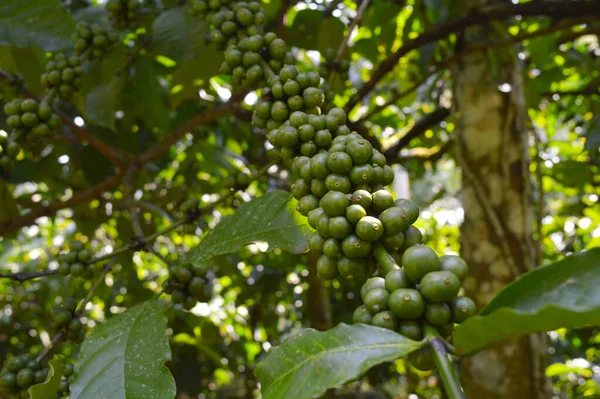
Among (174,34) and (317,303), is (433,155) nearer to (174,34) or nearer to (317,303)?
(317,303)

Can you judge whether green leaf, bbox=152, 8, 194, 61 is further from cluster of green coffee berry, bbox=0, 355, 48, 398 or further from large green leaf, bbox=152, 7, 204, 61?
cluster of green coffee berry, bbox=0, 355, 48, 398

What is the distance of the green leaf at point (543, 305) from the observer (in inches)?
21.6

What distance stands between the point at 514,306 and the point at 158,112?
1.66m

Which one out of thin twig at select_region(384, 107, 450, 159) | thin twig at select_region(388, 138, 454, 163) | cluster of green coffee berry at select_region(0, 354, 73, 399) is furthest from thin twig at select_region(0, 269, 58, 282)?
thin twig at select_region(388, 138, 454, 163)

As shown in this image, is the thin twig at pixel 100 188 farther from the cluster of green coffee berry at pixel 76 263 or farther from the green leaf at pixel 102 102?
the cluster of green coffee berry at pixel 76 263

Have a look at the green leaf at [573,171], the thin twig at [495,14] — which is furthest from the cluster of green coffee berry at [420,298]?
the green leaf at [573,171]

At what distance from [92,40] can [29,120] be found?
0.35m

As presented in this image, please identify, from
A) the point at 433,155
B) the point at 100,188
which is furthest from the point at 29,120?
the point at 433,155

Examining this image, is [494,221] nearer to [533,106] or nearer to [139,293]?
[533,106]

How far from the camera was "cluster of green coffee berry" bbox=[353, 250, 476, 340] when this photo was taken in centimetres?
61

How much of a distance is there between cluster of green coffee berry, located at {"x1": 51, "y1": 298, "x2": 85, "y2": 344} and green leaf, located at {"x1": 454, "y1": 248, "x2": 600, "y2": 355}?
38.4 inches

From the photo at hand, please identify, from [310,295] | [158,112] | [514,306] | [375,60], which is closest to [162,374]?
[514,306]

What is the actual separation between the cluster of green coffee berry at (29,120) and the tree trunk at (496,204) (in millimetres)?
1414

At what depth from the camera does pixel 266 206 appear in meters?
1.03
